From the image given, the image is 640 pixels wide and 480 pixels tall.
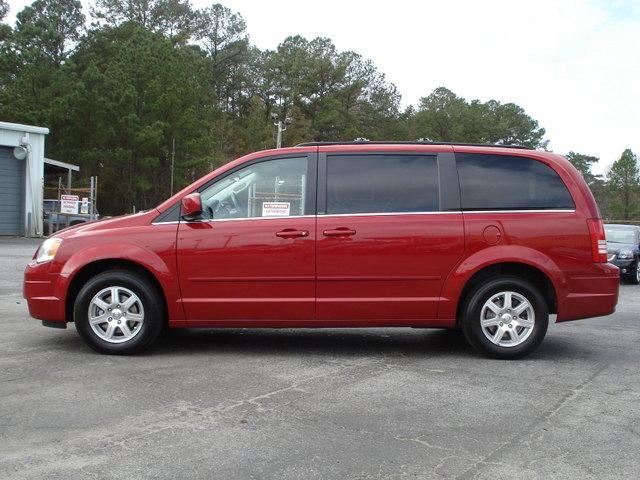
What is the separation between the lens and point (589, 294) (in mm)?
5887

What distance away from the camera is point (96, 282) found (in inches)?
226

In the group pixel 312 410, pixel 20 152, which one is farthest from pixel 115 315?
pixel 20 152

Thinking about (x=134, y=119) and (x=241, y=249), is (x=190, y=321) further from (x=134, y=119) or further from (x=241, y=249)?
(x=134, y=119)

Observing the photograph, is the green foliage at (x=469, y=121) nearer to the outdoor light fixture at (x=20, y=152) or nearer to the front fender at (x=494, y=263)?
the outdoor light fixture at (x=20, y=152)

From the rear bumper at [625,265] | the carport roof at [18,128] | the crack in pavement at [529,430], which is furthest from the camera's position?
the carport roof at [18,128]

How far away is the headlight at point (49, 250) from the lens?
19.2 feet

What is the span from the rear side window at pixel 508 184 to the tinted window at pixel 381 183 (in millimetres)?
318

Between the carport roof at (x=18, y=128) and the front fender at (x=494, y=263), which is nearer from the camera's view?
the front fender at (x=494, y=263)

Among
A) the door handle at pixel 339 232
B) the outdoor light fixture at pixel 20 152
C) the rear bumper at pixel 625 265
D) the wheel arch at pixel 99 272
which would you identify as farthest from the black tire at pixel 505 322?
the outdoor light fixture at pixel 20 152

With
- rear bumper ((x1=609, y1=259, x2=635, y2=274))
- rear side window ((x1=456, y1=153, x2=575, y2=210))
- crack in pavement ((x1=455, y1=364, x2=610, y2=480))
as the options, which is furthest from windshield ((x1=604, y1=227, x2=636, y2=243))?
crack in pavement ((x1=455, y1=364, x2=610, y2=480))

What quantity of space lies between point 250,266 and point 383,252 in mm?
1186

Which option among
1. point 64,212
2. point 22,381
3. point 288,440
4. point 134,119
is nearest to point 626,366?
point 288,440

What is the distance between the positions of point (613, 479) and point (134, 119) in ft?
128

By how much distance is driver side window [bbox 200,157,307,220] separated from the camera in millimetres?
5855
